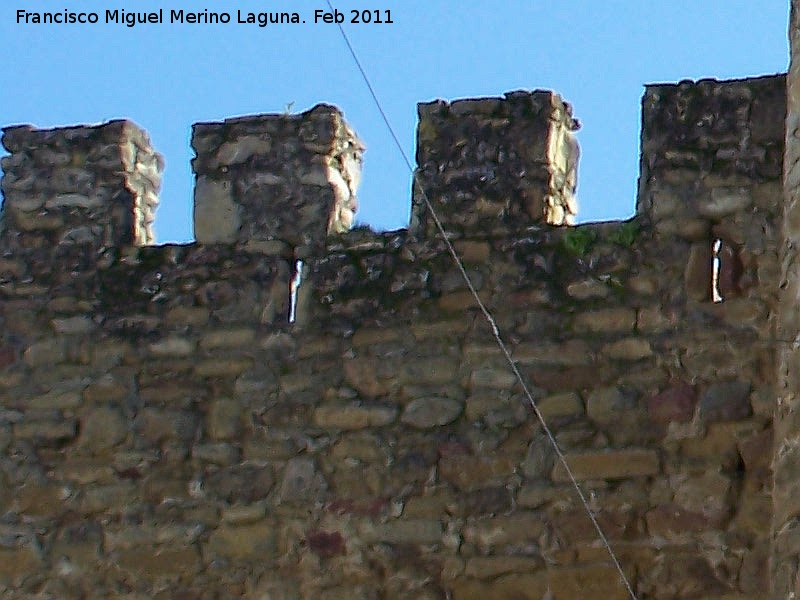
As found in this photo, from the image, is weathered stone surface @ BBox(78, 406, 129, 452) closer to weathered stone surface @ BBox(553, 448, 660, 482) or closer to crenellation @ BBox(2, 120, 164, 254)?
crenellation @ BBox(2, 120, 164, 254)

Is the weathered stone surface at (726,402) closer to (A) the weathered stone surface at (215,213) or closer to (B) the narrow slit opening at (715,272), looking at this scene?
(B) the narrow slit opening at (715,272)

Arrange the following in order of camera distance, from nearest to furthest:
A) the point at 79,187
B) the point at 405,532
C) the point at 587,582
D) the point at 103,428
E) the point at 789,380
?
the point at 789,380 → the point at 587,582 → the point at 405,532 → the point at 103,428 → the point at 79,187

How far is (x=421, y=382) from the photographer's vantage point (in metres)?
7.36

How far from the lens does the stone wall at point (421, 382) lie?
709cm

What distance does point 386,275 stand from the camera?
24.6ft

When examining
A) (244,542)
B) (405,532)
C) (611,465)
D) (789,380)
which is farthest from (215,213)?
(789,380)

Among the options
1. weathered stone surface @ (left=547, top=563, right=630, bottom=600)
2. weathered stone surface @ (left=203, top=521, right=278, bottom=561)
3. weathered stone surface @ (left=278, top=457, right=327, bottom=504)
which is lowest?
weathered stone surface @ (left=547, top=563, right=630, bottom=600)

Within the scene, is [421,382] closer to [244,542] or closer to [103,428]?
[244,542]

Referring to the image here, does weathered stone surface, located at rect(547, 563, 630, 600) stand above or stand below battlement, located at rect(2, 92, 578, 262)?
below

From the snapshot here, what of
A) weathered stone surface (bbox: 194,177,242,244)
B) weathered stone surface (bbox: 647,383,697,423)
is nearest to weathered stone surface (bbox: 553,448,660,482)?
weathered stone surface (bbox: 647,383,697,423)

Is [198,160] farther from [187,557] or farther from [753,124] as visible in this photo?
[753,124]

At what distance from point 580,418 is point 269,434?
3.25ft

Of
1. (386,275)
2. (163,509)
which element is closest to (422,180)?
(386,275)

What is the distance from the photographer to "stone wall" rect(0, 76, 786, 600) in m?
7.09
